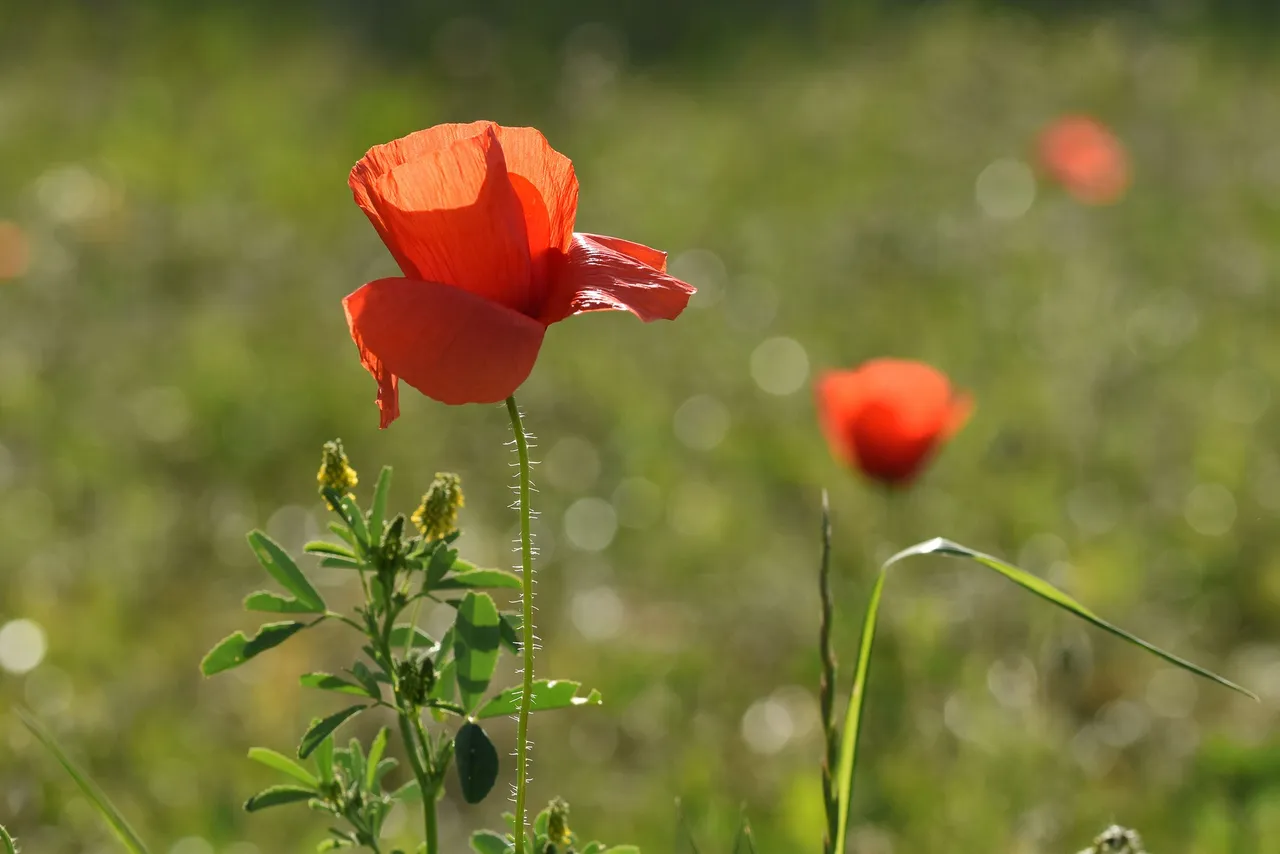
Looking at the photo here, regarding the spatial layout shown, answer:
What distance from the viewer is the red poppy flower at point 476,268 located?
0.76 metres

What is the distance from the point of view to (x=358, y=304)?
2.53 feet

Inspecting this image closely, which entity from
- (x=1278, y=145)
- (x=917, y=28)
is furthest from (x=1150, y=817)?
(x=917, y=28)

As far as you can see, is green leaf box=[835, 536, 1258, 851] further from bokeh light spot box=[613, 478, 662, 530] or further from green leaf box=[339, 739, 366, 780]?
bokeh light spot box=[613, 478, 662, 530]

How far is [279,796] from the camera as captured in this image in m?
0.92

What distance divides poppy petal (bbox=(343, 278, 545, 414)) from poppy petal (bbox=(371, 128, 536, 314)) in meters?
0.05

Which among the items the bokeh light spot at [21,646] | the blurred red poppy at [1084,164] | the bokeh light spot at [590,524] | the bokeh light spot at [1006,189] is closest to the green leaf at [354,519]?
the bokeh light spot at [21,646]

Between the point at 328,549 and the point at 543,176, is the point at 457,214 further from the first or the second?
the point at 328,549

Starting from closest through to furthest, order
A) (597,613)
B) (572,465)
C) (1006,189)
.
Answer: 1. (597,613)
2. (572,465)
3. (1006,189)

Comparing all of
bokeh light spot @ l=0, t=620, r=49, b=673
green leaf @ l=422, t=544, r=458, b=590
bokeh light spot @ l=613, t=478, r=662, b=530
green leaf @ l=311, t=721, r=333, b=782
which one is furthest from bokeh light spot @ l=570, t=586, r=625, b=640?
green leaf @ l=422, t=544, r=458, b=590

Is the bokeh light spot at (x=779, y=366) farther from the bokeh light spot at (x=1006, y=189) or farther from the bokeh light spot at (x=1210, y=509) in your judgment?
the bokeh light spot at (x=1006, y=189)

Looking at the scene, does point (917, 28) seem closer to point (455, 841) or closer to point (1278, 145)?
point (1278, 145)

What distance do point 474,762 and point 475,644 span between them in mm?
75

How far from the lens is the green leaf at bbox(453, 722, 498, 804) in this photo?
Result: 82 cm

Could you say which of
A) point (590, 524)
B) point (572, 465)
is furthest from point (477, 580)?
point (572, 465)
